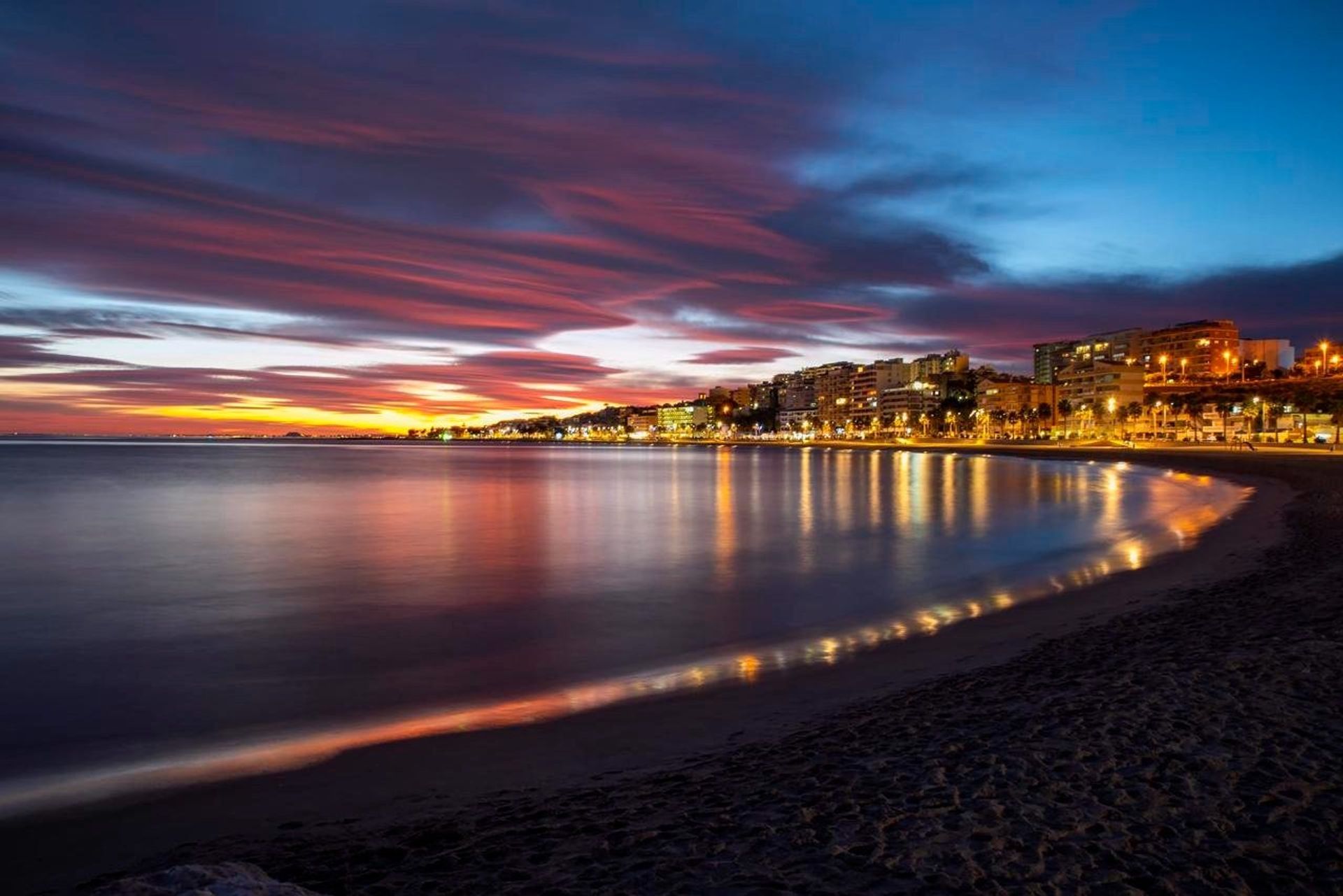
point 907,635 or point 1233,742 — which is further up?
point 1233,742

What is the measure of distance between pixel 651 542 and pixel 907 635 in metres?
13.7

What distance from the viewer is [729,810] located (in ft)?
15.8

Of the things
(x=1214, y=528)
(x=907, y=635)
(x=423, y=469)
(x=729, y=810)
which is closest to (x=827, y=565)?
(x=907, y=635)

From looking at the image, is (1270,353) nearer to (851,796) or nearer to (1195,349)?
(1195,349)

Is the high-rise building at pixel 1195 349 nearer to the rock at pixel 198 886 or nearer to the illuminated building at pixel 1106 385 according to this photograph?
the illuminated building at pixel 1106 385

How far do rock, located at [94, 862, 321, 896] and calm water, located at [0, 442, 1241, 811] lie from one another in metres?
4.52

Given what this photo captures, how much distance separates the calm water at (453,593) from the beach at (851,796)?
164cm

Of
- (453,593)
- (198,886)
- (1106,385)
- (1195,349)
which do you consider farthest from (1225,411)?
(198,886)

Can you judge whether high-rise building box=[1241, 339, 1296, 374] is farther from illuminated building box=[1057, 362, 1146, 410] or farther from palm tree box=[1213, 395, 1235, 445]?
palm tree box=[1213, 395, 1235, 445]

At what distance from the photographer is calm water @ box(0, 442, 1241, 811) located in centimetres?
895

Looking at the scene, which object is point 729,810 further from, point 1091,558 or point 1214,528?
point 1214,528

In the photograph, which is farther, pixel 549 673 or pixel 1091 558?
pixel 1091 558

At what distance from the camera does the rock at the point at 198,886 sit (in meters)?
3.13

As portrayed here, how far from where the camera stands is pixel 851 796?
16.0 feet
